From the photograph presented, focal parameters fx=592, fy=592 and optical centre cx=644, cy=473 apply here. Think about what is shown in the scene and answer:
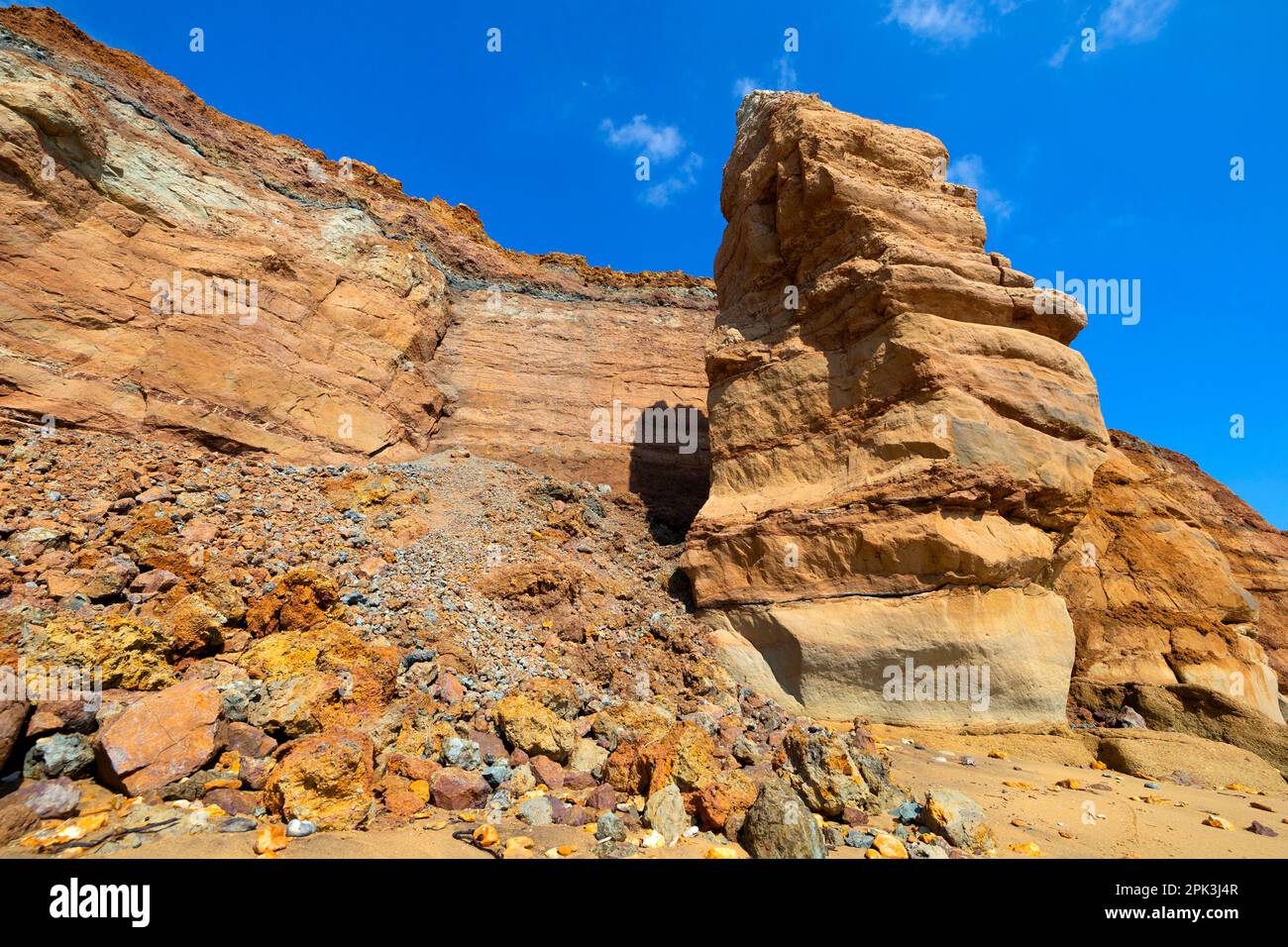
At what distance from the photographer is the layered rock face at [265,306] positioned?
9547 millimetres

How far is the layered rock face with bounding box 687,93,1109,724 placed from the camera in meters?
7.57

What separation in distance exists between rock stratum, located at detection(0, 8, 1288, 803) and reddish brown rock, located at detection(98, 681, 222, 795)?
29 mm

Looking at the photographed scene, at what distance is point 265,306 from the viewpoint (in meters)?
12.1

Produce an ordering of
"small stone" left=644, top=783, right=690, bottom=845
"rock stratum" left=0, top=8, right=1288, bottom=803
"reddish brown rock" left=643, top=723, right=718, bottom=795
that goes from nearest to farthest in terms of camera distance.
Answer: "small stone" left=644, top=783, right=690, bottom=845, "reddish brown rock" left=643, top=723, right=718, bottom=795, "rock stratum" left=0, top=8, right=1288, bottom=803

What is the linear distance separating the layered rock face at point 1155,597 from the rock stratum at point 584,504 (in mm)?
68

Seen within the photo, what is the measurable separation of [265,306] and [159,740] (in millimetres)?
10664

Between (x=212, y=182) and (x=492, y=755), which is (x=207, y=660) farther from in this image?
(x=212, y=182)

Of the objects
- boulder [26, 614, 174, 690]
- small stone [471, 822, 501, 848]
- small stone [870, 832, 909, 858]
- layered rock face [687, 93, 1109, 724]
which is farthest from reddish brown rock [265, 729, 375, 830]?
layered rock face [687, 93, 1109, 724]

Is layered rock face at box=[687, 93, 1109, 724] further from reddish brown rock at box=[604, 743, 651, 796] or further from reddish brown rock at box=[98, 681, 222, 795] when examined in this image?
reddish brown rock at box=[98, 681, 222, 795]

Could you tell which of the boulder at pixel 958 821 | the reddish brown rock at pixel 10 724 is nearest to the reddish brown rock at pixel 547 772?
the boulder at pixel 958 821

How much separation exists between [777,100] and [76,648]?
41.2 ft

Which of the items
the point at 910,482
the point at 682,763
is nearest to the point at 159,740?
the point at 682,763

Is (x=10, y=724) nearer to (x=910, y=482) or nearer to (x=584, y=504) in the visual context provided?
(x=910, y=482)

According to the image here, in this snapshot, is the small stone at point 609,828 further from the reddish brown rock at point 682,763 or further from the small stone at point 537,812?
the reddish brown rock at point 682,763
